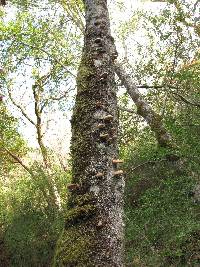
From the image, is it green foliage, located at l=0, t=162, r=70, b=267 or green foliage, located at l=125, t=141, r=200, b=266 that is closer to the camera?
green foliage, located at l=125, t=141, r=200, b=266

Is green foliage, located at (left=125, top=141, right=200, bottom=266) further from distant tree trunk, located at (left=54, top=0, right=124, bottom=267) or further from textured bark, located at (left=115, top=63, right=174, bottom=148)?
distant tree trunk, located at (left=54, top=0, right=124, bottom=267)

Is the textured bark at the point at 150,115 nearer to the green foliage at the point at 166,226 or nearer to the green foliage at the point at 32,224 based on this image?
the green foliage at the point at 166,226

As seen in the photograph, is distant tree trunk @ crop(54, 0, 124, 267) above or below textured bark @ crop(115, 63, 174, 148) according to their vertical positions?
below

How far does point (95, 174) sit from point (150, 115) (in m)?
8.80

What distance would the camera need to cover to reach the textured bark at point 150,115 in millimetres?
11289

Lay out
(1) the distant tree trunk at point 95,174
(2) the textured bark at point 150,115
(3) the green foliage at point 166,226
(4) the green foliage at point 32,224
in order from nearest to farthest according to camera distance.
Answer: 1. (1) the distant tree trunk at point 95,174
2. (3) the green foliage at point 166,226
3. (2) the textured bark at point 150,115
4. (4) the green foliage at point 32,224

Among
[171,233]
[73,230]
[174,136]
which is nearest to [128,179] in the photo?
[174,136]

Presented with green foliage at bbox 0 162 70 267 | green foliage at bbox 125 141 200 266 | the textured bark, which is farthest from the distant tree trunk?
green foliage at bbox 0 162 70 267

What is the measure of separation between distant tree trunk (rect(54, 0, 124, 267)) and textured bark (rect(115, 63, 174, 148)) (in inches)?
284

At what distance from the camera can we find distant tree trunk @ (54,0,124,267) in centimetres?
294

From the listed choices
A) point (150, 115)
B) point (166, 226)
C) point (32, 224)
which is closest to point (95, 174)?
point (166, 226)

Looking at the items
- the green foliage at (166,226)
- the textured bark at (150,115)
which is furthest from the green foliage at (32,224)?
the textured bark at (150,115)

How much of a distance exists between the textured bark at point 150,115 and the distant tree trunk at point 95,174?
7.22m

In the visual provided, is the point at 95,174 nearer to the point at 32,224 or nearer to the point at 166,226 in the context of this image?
the point at 166,226
